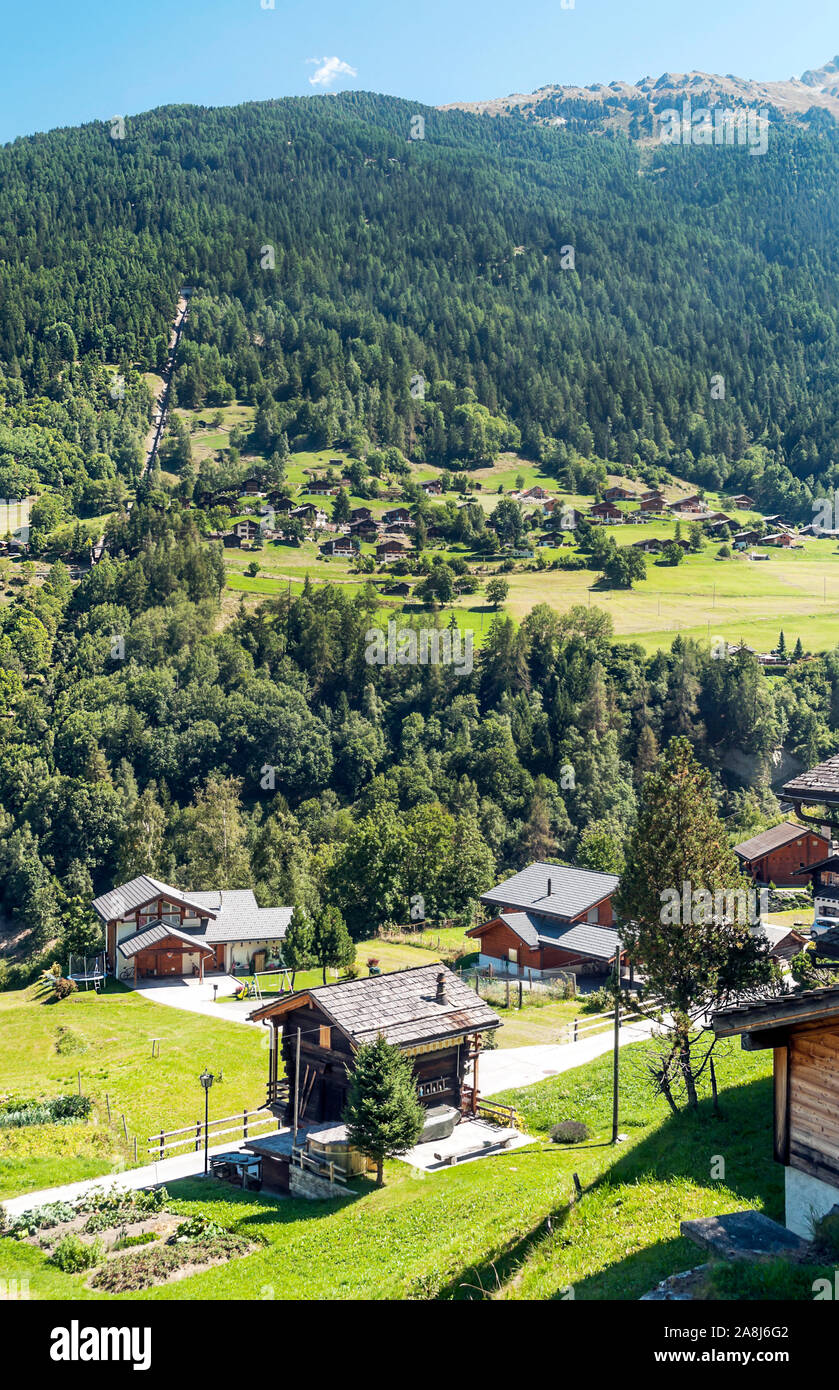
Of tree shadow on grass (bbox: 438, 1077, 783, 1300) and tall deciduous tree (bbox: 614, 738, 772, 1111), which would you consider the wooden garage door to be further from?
tall deciduous tree (bbox: 614, 738, 772, 1111)

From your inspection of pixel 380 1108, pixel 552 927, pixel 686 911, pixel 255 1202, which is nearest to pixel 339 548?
pixel 552 927

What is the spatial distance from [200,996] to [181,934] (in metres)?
6.55

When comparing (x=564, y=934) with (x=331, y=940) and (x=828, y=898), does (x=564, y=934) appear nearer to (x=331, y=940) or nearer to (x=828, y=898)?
(x=331, y=940)

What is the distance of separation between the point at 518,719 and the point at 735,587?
4560 centimetres

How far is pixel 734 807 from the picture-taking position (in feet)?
371

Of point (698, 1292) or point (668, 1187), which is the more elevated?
point (698, 1292)

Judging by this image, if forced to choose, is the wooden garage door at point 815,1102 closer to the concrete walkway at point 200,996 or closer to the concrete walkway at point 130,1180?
the concrete walkway at point 130,1180

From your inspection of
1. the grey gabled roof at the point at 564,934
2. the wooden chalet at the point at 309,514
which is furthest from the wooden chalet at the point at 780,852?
the wooden chalet at the point at 309,514

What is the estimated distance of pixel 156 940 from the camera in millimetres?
64812

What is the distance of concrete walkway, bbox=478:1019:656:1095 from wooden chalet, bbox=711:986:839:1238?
2331 cm

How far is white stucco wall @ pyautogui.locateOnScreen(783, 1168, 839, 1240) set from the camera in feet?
41.2
